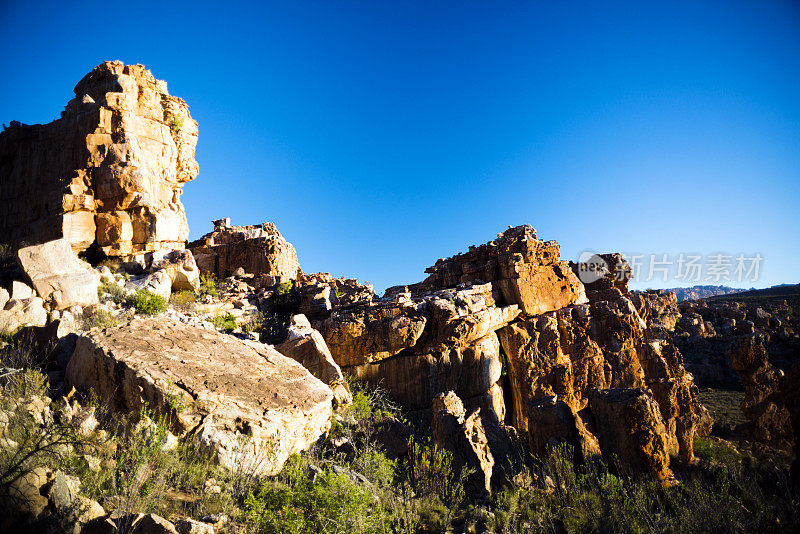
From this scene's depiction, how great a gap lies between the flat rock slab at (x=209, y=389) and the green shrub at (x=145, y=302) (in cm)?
185

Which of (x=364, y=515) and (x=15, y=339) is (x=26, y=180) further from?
(x=364, y=515)

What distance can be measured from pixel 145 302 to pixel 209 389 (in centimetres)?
515

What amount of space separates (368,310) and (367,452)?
6.09m

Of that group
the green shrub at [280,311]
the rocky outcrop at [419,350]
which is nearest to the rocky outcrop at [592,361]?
the rocky outcrop at [419,350]

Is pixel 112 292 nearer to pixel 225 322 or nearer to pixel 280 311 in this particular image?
pixel 225 322

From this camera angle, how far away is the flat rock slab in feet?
21.6

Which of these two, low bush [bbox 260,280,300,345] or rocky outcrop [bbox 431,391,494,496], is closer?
rocky outcrop [bbox 431,391,494,496]

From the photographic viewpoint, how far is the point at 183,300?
1305 cm

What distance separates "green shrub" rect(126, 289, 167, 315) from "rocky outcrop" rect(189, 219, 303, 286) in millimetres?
5377

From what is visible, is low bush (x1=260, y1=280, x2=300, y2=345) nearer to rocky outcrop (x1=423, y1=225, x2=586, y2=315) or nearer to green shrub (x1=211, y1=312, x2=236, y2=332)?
green shrub (x1=211, y1=312, x2=236, y2=332)

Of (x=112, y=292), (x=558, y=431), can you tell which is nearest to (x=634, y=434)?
(x=558, y=431)

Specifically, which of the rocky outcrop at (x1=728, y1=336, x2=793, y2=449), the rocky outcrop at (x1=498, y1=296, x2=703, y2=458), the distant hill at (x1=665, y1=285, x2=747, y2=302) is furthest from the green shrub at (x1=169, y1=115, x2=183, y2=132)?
the distant hill at (x1=665, y1=285, x2=747, y2=302)

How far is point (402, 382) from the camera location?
12625 millimetres

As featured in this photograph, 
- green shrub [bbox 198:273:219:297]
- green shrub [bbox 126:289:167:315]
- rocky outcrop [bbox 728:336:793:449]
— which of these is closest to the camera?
green shrub [bbox 126:289:167:315]
